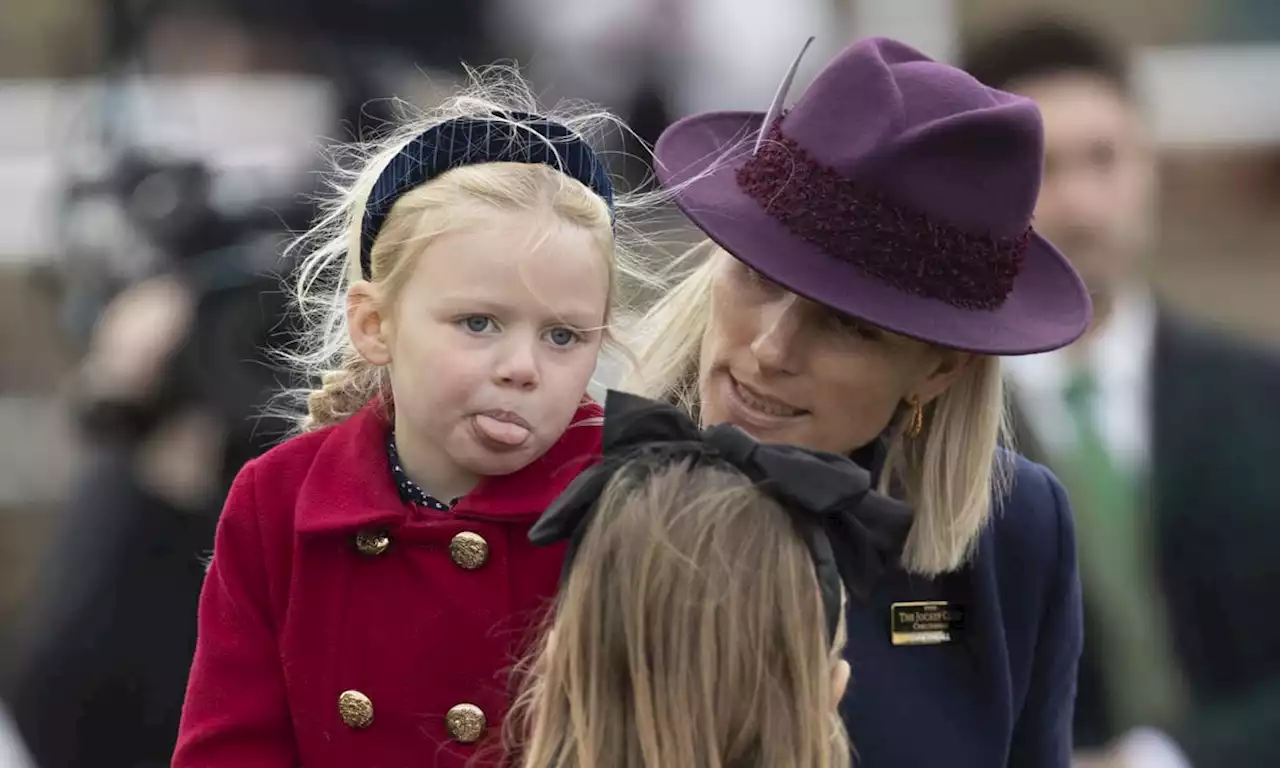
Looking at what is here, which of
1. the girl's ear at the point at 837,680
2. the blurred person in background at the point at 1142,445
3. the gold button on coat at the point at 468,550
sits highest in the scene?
the gold button on coat at the point at 468,550

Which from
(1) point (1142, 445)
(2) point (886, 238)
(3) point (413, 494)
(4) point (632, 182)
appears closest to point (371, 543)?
(3) point (413, 494)

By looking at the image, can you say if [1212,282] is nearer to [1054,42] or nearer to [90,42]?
[1054,42]

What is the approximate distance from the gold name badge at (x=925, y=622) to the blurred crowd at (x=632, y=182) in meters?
1.36

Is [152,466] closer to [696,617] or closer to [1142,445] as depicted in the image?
[1142,445]

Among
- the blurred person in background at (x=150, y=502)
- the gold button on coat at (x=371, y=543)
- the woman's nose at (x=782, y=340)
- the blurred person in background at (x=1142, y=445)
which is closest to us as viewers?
the gold button on coat at (x=371, y=543)

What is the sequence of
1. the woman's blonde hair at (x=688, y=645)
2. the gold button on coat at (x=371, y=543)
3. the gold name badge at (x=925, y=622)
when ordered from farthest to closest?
the gold name badge at (x=925, y=622)
the gold button on coat at (x=371, y=543)
the woman's blonde hair at (x=688, y=645)

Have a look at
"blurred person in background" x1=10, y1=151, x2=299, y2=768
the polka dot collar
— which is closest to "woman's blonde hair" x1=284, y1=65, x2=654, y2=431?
the polka dot collar

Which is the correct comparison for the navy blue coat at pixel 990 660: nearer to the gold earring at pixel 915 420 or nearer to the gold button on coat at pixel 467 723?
the gold earring at pixel 915 420

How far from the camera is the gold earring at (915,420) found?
6.47 feet

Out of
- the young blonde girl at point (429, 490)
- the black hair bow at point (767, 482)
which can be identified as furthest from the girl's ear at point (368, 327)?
the black hair bow at point (767, 482)

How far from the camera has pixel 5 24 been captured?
15.8 ft

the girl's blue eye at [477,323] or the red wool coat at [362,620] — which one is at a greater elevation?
the girl's blue eye at [477,323]

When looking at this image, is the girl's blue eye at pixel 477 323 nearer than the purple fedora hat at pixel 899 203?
Yes

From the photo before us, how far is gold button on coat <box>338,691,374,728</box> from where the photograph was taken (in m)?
1.66
